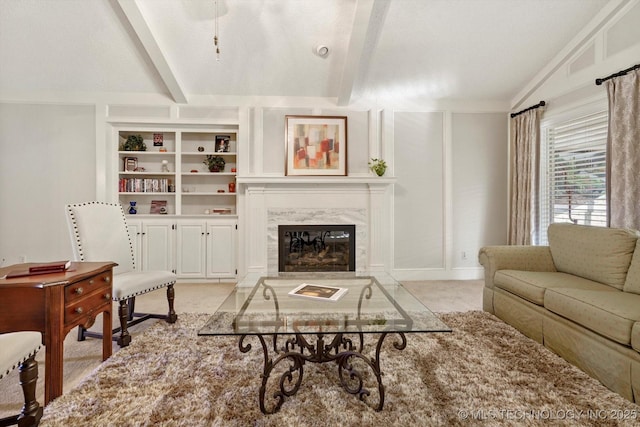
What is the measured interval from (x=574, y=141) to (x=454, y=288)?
219cm

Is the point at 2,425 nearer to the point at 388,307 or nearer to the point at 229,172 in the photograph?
the point at 388,307

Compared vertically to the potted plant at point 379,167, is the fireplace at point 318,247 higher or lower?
lower

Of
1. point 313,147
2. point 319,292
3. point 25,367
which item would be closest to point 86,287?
point 25,367

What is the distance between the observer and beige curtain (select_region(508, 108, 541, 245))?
3.76 metres

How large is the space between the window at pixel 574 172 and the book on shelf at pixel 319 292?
299 cm

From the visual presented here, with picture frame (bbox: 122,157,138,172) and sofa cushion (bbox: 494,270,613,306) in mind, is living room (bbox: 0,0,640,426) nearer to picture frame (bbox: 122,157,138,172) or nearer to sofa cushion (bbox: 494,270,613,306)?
picture frame (bbox: 122,157,138,172)

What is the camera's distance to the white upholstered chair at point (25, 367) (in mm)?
1300

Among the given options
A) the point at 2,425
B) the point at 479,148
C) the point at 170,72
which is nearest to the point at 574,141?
the point at 479,148

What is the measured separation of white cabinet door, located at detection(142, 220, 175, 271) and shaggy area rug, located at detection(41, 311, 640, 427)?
204cm

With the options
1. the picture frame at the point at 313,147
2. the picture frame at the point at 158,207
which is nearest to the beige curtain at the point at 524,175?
the picture frame at the point at 313,147

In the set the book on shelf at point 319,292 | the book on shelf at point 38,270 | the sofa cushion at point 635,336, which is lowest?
the sofa cushion at point 635,336

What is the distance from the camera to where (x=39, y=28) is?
3059mm

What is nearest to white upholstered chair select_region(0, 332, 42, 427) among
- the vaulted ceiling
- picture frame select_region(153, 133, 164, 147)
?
the vaulted ceiling

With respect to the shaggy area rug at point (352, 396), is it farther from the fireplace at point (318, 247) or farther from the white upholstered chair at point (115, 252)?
the fireplace at point (318, 247)
